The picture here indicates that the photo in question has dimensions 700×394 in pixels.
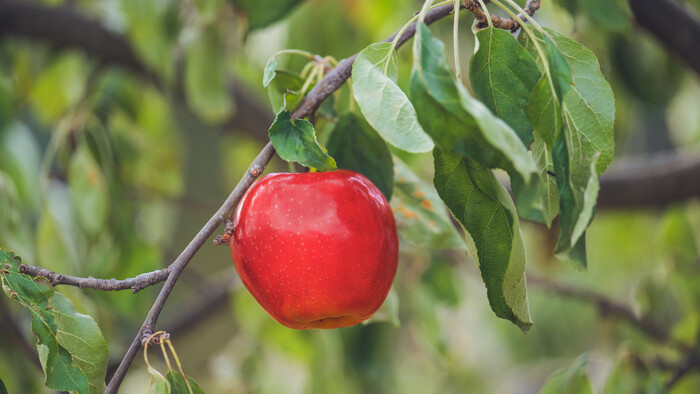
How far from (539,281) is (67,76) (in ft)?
3.37

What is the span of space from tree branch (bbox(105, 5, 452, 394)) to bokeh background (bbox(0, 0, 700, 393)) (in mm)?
154

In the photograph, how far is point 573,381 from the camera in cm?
85

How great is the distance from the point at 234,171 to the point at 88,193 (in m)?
0.82

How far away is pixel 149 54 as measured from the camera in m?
1.06

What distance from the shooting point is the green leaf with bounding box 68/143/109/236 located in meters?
1.04

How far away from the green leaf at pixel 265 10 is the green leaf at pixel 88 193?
419 mm

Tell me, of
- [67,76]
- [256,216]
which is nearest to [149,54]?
[67,76]

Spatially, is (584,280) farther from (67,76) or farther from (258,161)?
(258,161)

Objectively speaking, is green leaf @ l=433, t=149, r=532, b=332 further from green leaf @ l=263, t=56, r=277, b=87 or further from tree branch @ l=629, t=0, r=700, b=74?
tree branch @ l=629, t=0, r=700, b=74

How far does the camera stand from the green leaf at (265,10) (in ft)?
2.54

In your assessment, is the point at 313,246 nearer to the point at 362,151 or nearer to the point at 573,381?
the point at 362,151

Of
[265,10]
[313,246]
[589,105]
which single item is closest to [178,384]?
[313,246]

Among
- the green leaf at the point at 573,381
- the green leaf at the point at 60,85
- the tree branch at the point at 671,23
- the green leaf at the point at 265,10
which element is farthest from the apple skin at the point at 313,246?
the green leaf at the point at 60,85

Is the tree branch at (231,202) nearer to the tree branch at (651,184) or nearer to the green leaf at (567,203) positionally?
the green leaf at (567,203)
